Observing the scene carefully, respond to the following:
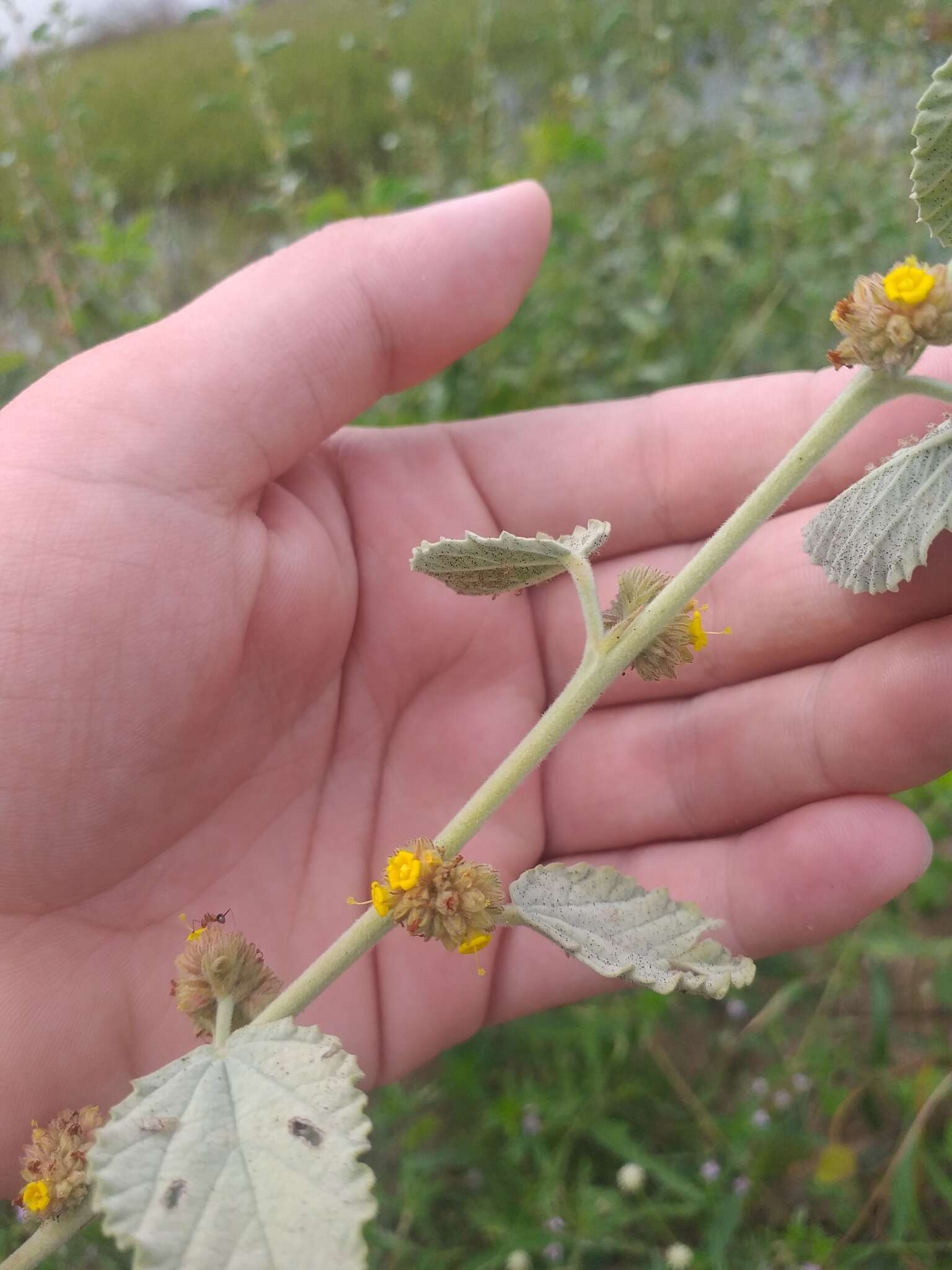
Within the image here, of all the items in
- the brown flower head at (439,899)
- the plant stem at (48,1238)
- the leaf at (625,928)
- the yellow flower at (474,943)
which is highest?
the brown flower head at (439,899)

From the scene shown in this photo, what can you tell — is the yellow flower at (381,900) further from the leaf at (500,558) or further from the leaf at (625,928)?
the leaf at (500,558)

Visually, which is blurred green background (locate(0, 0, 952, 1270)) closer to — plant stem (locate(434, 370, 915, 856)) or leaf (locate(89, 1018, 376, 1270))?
leaf (locate(89, 1018, 376, 1270))

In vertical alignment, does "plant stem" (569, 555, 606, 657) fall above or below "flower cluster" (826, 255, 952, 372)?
below

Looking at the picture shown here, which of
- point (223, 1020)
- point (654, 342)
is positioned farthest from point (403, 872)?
point (654, 342)

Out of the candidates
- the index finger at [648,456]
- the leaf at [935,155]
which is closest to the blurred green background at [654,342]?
the index finger at [648,456]

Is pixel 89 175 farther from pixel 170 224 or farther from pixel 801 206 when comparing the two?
pixel 801 206

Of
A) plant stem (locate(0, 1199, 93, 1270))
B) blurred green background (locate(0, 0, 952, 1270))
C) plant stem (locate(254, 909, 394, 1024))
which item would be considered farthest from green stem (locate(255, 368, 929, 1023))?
blurred green background (locate(0, 0, 952, 1270))
